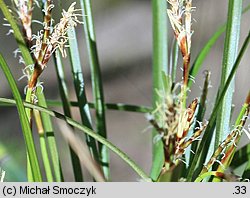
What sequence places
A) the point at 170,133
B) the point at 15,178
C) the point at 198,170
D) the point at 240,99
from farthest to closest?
the point at 240,99 < the point at 15,178 < the point at 198,170 < the point at 170,133

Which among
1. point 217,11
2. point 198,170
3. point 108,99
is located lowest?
point 108,99

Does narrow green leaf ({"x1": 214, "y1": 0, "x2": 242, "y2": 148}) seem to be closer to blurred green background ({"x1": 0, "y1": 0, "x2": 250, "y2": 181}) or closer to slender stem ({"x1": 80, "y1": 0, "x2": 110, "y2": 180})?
slender stem ({"x1": 80, "y1": 0, "x2": 110, "y2": 180})

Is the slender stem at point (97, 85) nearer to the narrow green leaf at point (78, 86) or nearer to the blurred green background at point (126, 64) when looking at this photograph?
the narrow green leaf at point (78, 86)

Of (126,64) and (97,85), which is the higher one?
(97,85)

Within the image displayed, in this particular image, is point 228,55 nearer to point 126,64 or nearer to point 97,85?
point 97,85

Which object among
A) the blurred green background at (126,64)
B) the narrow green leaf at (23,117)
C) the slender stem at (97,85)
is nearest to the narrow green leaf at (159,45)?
the slender stem at (97,85)

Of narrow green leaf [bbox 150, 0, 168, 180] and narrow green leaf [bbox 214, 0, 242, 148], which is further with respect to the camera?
narrow green leaf [bbox 150, 0, 168, 180]

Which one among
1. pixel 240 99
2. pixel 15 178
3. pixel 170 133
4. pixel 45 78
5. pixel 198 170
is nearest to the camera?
pixel 170 133

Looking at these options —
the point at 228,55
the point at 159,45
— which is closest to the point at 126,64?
the point at 159,45

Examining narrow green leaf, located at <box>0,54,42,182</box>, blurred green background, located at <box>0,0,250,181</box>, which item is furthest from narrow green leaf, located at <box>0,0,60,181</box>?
blurred green background, located at <box>0,0,250,181</box>
